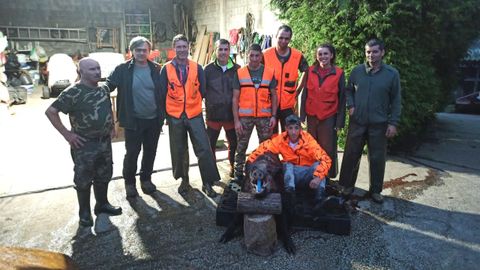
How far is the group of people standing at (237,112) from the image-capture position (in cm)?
394

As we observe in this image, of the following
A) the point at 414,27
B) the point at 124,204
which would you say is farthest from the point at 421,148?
the point at 124,204

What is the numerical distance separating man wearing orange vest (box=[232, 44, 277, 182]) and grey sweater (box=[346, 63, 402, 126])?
101 centimetres

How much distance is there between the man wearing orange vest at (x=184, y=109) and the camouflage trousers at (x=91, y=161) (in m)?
0.90

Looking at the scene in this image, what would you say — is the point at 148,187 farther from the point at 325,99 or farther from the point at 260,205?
the point at 325,99

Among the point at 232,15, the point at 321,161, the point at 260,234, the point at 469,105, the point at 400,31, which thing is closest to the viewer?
the point at 260,234

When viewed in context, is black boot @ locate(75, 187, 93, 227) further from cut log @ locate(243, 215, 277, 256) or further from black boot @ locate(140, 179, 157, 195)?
cut log @ locate(243, 215, 277, 256)

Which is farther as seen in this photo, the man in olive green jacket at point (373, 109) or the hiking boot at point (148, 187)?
the hiking boot at point (148, 187)

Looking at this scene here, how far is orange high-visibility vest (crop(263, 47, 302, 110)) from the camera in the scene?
15.7 feet

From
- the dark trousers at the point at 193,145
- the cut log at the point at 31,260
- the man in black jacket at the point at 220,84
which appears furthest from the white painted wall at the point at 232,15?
the cut log at the point at 31,260

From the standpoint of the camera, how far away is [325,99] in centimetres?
474

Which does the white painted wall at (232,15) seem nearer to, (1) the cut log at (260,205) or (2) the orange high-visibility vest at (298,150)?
(2) the orange high-visibility vest at (298,150)

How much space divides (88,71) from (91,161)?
2.96 feet

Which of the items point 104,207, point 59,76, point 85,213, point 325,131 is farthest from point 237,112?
point 59,76

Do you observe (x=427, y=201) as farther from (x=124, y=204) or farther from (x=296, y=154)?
(x=124, y=204)
